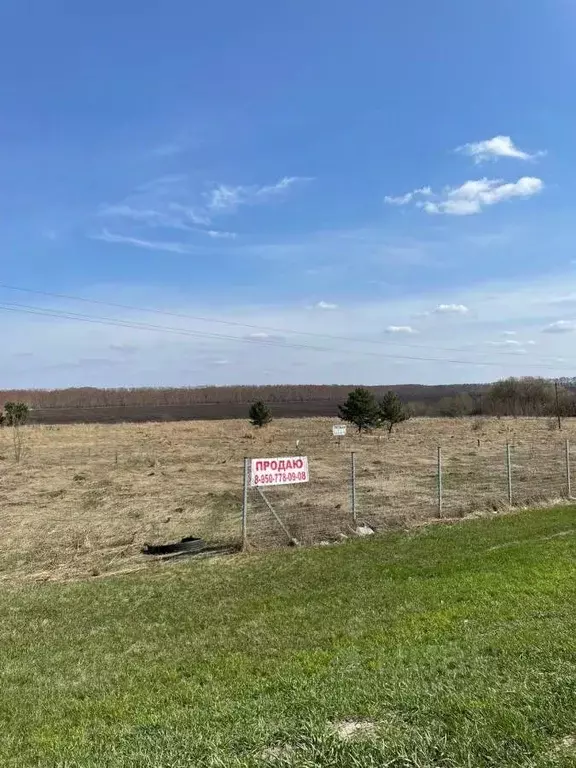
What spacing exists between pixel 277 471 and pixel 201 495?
6.08 metres

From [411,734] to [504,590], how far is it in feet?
14.3

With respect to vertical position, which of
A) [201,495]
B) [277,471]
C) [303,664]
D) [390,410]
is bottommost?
[201,495]

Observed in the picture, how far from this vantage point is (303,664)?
17.3ft

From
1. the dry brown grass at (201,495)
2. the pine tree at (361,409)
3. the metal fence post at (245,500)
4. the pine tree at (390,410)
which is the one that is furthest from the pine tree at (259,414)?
the metal fence post at (245,500)

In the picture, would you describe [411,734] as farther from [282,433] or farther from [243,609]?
[282,433]

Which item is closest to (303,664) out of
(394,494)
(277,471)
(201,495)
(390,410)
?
(277,471)

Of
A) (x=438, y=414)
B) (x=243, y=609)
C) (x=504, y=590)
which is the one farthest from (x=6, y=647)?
(x=438, y=414)

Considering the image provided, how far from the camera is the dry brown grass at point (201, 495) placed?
1291 centimetres

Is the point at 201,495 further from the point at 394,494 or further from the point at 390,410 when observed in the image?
the point at 390,410

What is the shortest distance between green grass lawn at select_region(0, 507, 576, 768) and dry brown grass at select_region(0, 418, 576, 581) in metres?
3.15

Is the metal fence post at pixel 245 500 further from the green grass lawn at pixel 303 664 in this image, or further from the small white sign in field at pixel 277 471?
the green grass lawn at pixel 303 664

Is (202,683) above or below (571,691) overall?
below

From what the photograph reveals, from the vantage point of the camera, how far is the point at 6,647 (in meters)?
6.72

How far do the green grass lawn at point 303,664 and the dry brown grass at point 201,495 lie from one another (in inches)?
124
